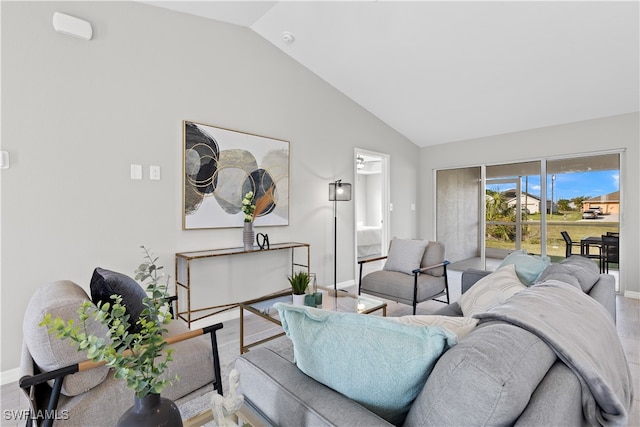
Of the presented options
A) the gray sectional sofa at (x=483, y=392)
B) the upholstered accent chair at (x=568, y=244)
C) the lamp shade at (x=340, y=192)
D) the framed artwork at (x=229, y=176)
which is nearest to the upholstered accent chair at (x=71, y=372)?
the gray sectional sofa at (x=483, y=392)

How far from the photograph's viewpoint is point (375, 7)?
306 cm

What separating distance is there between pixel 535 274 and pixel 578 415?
1362 millimetres

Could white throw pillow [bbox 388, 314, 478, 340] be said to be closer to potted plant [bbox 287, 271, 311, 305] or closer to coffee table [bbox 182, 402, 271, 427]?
coffee table [bbox 182, 402, 271, 427]

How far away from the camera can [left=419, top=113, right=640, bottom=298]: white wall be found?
13.3 feet

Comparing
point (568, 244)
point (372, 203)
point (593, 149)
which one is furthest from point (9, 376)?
point (372, 203)

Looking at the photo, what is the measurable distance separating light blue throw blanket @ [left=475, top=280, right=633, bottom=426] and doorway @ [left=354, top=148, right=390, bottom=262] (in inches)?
150

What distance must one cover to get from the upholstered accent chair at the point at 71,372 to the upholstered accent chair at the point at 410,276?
202 centimetres

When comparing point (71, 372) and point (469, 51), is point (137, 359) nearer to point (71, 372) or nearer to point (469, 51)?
point (71, 372)

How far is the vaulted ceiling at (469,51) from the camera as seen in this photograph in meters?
2.93

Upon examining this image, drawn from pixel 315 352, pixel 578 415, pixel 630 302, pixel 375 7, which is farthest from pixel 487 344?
pixel 630 302

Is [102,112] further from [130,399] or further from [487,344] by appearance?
[487,344]

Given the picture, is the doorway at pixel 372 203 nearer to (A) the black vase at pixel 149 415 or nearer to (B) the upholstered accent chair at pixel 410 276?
(B) the upholstered accent chair at pixel 410 276

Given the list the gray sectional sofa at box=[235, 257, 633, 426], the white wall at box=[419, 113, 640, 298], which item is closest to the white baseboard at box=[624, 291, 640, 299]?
the white wall at box=[419, 113, 640, 298]

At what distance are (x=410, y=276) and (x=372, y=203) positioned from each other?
19.6 feet
